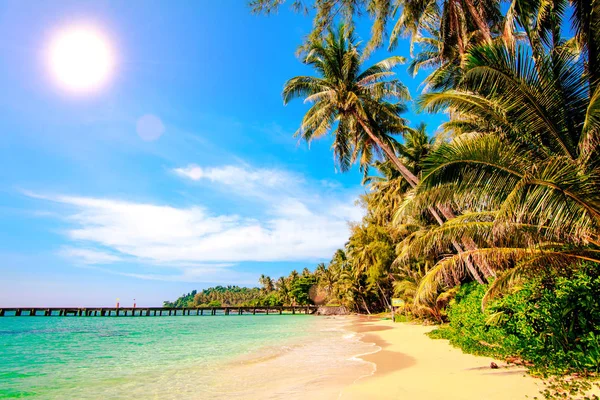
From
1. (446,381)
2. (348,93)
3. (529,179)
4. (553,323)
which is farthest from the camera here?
(348,93)

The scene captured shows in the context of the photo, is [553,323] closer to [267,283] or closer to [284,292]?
[284,292]

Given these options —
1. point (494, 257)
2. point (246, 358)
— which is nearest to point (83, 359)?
point (246, 358)

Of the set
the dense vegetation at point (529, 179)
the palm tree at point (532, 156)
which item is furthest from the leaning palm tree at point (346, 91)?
the palm tree at point (532, 156)

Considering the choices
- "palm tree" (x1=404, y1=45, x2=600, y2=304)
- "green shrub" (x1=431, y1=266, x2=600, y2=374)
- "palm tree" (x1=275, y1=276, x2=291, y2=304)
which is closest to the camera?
"palm tree" (x1=404, y1=45, x2=600, y2=304)

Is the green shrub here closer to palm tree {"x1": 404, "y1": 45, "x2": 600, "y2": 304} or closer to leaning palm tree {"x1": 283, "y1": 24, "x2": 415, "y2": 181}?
palm tree {"x1": 404, "y1": 45, "x2": 600, "y2": 304}

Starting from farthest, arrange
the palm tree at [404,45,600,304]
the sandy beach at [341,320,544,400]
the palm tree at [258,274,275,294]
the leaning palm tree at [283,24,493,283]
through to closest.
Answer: the palm tree at [258,274,275,294] → the leaning palm tree at [283,24,493,283] → the sandy beach at [341,320,544,400] → the palm tree at [404,45,600,304]

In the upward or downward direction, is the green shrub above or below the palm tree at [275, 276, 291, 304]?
below

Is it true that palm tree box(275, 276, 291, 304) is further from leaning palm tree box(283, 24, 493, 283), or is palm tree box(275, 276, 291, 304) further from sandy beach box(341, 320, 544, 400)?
sandy beach box(341, 320, 544, 400)

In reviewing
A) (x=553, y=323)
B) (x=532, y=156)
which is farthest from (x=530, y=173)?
(x=553, y=323)

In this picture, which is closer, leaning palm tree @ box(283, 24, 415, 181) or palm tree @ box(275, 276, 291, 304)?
leaning palm tree @ box(283, 24, 415, 181)

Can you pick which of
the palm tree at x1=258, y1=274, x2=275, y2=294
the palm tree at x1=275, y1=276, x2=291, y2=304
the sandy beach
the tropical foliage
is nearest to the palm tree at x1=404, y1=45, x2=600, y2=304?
the tropical foliage

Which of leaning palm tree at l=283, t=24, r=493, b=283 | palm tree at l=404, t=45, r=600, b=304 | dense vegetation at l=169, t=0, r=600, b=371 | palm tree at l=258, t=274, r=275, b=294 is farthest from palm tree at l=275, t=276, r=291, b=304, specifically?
palm tree at l=404, t=45, r=600, b=304

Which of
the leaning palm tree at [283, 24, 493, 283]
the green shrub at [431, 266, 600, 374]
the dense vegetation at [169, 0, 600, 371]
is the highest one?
the leaning palm tree at [283, 24, 493, 283]

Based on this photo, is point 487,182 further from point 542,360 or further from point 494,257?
point 542,360
